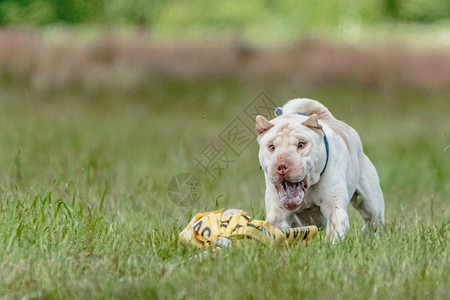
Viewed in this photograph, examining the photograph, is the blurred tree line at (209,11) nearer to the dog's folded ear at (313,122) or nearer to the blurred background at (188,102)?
the blurred background at (188,102)

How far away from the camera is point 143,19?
84.3 feet

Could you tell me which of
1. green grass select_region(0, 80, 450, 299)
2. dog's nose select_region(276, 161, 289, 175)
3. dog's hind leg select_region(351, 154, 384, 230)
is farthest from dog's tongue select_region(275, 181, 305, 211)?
dog's hind leg select_region(351, 154, 384, 230)

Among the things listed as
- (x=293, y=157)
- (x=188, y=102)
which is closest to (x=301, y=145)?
(x=293, y=157)

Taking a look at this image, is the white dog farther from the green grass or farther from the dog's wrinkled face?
the green grass

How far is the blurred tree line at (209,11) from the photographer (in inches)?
918

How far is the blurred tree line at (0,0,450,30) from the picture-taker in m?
23.3

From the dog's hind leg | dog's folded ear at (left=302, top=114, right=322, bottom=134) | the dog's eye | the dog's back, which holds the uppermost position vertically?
dog's folded ear at (left=302, top=114, right=322, bottom=134)

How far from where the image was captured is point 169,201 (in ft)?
18.8

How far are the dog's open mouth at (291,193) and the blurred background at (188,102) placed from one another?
1471 mm

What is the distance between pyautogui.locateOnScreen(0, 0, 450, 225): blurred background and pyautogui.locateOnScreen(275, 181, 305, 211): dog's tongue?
1.47 m

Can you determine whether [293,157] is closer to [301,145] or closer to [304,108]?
[301,145]

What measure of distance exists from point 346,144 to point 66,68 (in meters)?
8.58

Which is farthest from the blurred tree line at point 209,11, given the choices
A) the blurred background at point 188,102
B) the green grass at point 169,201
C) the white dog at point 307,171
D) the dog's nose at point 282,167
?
the dog's nose at point 282,167

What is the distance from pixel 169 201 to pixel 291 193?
7.33 ft
